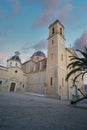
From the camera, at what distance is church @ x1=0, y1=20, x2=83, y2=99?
2541 centimetres

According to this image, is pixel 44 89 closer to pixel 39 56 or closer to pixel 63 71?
pixel 63 71

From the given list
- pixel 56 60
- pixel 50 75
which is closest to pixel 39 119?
pixel 50 75

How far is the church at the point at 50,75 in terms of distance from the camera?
83.4 ft

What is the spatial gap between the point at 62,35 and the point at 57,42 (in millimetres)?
4349

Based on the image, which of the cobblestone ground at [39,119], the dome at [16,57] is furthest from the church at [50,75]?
the cobblestone ground at [39,119]

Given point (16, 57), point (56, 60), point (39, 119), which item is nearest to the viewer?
point (39, 119)

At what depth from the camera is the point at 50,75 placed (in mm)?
26656

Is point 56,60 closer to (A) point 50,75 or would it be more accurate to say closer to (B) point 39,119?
(A) point 50,75

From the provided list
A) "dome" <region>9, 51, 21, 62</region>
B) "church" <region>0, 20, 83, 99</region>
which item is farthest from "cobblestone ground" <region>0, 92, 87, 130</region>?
"dome" <region>9, 51, 21, 62</region>

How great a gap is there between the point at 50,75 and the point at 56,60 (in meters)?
3.93

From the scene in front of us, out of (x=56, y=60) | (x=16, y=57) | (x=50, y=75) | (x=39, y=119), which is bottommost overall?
(x=39, y=119)

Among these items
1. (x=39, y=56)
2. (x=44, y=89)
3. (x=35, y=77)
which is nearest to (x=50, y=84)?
(x=44, y=89)

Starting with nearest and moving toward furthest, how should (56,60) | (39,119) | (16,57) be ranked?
1. (39,119)
2. (56,60)
3. (16,57)

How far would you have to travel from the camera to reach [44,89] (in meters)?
27.5
